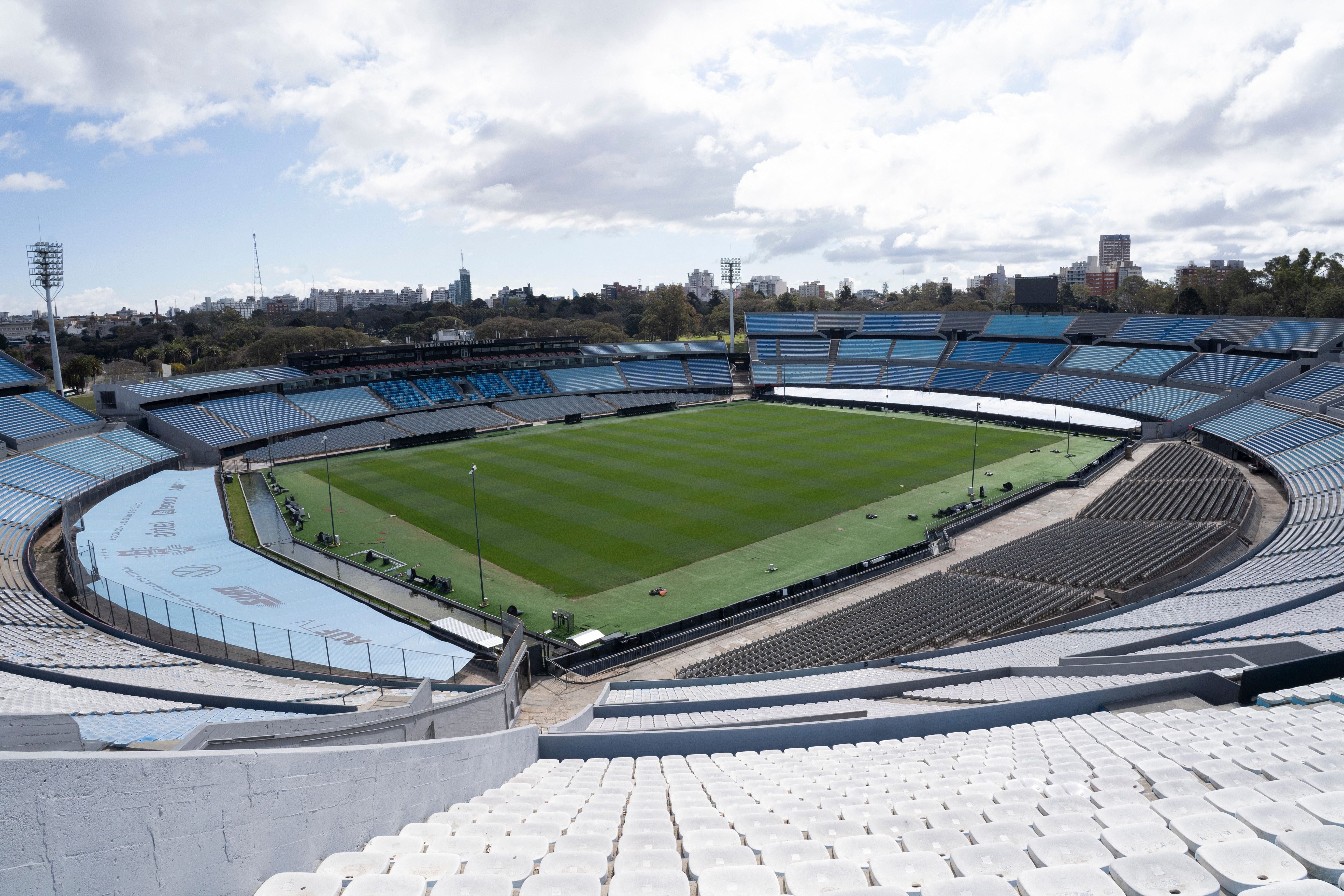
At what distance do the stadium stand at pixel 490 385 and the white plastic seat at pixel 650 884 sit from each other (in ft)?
249

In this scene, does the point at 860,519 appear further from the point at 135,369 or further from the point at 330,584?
the point at 135,369

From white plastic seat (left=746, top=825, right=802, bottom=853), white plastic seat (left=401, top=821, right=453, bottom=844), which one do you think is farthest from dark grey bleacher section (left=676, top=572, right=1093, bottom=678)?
white plastic seat (left=401, top=821, right=453, bottom=844)

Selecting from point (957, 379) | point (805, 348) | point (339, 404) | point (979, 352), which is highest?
point (805, 348)

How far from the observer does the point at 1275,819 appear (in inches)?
224

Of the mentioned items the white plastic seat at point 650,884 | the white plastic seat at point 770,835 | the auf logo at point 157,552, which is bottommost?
the auf logo at point 157,552

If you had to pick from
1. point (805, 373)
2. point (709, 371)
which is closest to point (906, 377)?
point (805, 373)

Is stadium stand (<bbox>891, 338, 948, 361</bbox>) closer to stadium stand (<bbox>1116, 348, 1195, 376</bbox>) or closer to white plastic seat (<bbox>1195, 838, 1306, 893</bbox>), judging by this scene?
stadium stand (<bbox>1116, 348, 1195, 376</bbox>)

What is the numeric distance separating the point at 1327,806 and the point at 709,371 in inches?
3383

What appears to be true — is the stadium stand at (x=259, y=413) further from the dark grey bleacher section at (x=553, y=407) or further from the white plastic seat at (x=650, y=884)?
the white plastic seat at (x=650, y=884)

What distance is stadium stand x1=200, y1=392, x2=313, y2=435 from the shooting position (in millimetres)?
61500

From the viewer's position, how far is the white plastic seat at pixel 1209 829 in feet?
18.0

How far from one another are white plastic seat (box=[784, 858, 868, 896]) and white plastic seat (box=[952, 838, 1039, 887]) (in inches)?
27.1

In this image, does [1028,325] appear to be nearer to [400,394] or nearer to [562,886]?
[400,394]

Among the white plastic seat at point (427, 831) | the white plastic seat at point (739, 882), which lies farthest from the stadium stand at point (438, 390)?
the white plastic seat at point (739, 882)
